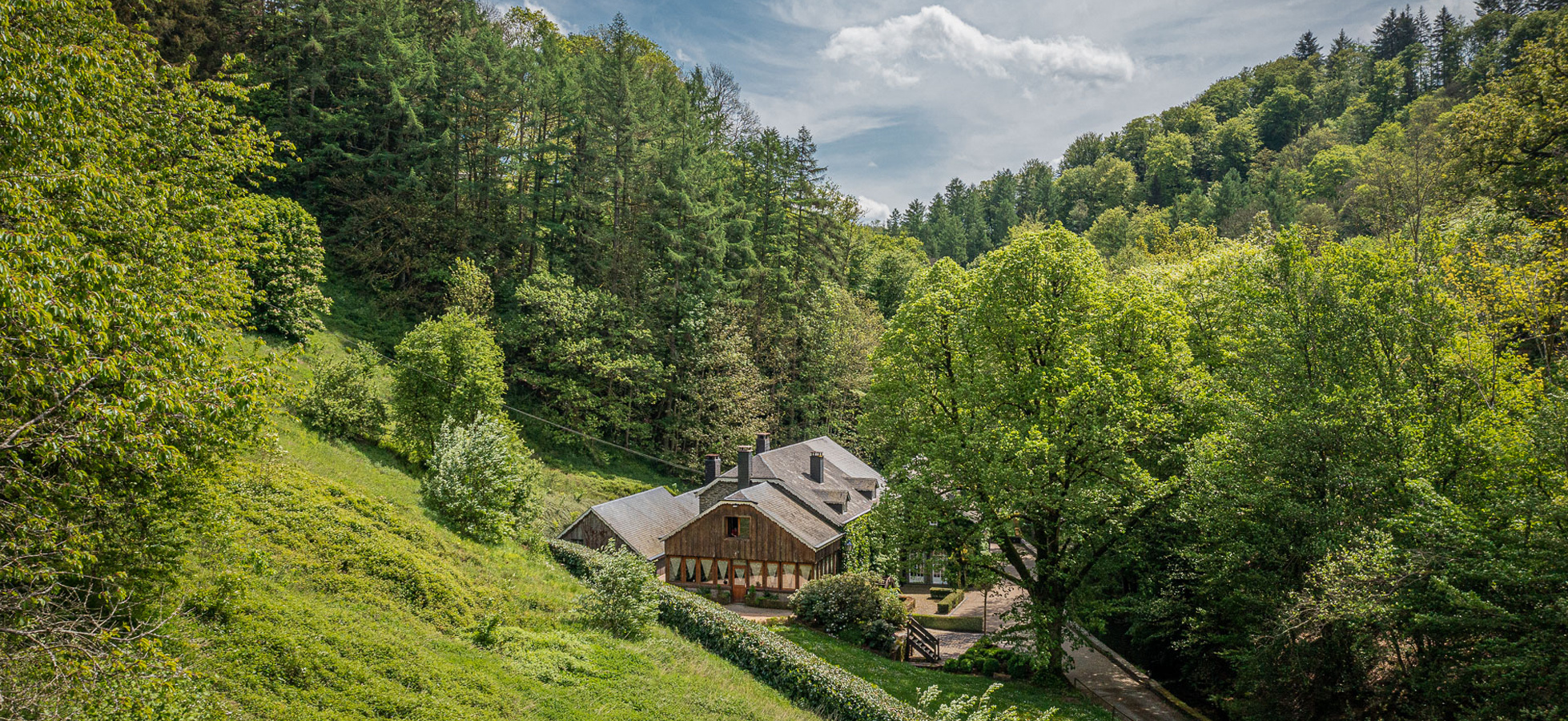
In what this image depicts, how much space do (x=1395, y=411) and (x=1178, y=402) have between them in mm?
5348

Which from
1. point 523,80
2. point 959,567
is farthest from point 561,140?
point 959,567

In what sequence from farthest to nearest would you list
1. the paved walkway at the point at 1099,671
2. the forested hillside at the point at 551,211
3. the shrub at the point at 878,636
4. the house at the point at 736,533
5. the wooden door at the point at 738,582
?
1. the forested hillside at the point at 551,211
2. the wooden door at the point at 738,582
3. the house at the point at 736,533
4. the shrub at the point at 878,636
5. the paved walkway at the point at 1099,671

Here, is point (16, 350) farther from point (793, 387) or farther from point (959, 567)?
point (793, 387)

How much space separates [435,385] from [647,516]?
11.5 m

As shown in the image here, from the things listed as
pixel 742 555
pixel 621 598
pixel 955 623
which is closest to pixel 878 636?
pixel 955 623

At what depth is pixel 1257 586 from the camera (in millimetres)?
16906

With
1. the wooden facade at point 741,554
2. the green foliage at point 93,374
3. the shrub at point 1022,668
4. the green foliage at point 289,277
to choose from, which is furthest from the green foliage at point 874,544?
the green foliage at point 289,277

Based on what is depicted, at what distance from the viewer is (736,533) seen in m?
34.1

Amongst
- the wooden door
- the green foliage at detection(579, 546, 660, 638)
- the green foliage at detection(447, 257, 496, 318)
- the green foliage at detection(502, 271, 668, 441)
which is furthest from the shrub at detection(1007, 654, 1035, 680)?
the green foliage at detection(447, 257, 496, 318)

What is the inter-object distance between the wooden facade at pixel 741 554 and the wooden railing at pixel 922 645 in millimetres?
7518

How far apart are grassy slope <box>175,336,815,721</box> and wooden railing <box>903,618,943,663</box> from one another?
10.7 meters

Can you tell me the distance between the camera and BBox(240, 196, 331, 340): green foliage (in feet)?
96.1

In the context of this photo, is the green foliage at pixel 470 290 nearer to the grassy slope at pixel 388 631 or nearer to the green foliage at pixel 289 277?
the green foliage at pixel 289 277

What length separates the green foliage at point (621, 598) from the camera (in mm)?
16672
